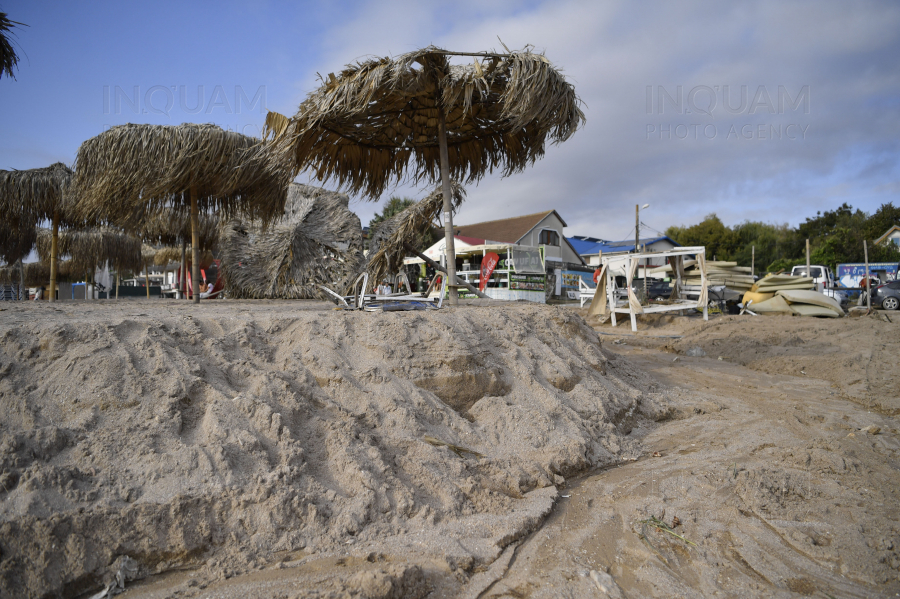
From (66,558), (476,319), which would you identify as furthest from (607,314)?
(66,558)

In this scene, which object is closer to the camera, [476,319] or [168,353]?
[168,353]

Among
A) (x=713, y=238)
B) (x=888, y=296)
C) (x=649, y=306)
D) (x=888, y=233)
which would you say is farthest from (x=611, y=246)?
(x=649, y=306)

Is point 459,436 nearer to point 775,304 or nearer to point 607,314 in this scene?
point 607,314

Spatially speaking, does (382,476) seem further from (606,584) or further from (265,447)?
(606,584)

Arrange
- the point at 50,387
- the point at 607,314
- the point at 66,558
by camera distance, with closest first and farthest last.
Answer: the point at 66,558, the point at 50,387, the point at 607,314

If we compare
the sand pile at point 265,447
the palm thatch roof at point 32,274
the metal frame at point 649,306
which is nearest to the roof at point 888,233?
the metal frame at point 649,306

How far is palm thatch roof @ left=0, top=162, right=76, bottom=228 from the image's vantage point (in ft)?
22.1

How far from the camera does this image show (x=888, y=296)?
15.4 meters

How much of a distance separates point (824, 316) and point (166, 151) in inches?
578

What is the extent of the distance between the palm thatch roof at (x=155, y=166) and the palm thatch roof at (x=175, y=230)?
1606 mm

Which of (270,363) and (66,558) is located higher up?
(270,363)

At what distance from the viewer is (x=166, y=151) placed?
5.74 meters

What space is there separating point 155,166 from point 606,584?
20.5 ft

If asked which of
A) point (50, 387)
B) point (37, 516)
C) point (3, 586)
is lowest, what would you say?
point (3, 586)
